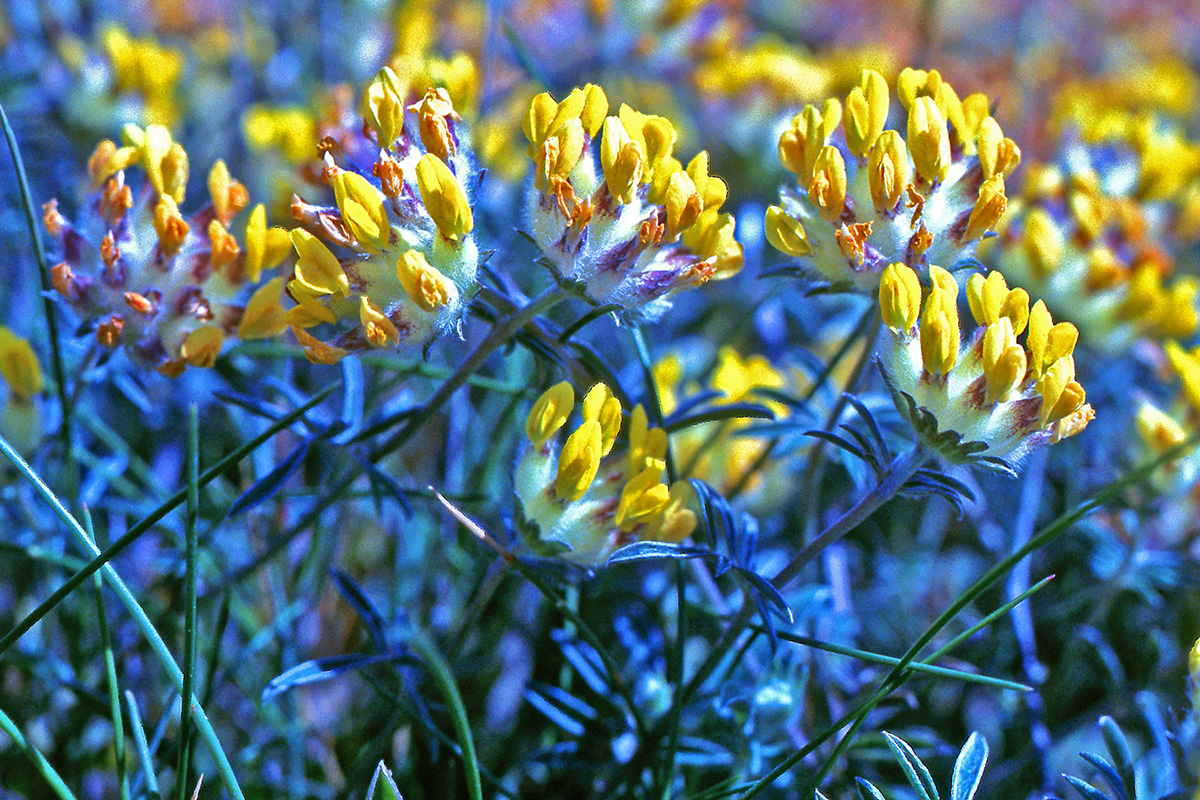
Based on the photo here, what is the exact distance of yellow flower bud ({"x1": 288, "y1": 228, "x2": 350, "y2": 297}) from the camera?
2.27ft

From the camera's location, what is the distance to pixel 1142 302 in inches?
50.4

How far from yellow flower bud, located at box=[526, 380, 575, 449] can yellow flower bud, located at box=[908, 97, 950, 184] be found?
0.33 meters

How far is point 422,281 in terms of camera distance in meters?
0.68

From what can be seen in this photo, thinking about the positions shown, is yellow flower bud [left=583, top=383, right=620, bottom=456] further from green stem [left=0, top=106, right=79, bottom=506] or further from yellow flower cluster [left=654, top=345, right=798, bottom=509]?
green stem [left=0, top=106, right=79, bottom=506]

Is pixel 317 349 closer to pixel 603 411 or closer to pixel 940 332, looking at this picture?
pixel 603 411

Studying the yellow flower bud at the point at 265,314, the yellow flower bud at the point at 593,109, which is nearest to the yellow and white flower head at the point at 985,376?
the yellow flower bud at the point at 593,109

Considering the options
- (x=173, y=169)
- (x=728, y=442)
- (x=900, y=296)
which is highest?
(x=173, y=169)

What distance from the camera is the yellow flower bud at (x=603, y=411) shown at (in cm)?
70

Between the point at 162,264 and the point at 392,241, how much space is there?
24 cm

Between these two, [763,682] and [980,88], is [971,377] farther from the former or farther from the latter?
[980,88]

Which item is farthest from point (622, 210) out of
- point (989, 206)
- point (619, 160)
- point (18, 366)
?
point (18, 366)

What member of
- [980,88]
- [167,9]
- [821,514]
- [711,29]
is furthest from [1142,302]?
[167,9]

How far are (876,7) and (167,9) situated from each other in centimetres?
382

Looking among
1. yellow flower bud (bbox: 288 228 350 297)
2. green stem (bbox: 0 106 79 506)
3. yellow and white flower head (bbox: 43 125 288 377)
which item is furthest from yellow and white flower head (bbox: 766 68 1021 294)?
green stem (bbox: 0 106 79 506)
